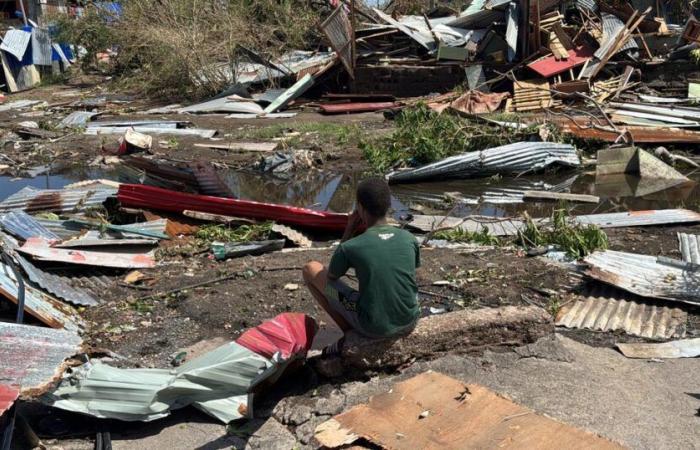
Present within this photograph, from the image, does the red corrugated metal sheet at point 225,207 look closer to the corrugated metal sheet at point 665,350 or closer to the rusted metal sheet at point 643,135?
the corrugated metal sheet at point 665,350

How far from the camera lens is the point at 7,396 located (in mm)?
3182

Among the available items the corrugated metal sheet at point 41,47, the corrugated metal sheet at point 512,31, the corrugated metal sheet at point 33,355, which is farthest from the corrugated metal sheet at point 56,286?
the corrugated metal sheet at point 41,47

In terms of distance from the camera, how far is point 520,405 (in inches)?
146

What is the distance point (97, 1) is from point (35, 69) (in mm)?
3712

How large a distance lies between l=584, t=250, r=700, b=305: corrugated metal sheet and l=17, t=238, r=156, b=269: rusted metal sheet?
389 centimetres

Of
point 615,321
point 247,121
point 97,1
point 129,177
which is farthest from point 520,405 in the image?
point 97,1

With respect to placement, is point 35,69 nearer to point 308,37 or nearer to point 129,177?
point 308,37

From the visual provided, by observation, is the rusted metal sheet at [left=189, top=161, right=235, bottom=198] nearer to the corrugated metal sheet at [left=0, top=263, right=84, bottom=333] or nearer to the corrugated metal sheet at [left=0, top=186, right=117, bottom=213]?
the corrugated metal sheet at [left=0, top=186, right=117, bottom=213]

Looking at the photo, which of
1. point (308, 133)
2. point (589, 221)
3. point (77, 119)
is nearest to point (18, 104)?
point (77, 119)

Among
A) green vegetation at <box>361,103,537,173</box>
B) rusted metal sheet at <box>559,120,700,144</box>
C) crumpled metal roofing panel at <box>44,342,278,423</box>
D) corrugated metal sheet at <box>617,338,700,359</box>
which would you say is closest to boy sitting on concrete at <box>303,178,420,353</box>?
crumpled metal roofing panel at <box>44,342,278,423</box>

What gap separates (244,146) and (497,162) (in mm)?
Result: 4635

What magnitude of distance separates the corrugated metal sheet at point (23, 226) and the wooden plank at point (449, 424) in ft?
13.8

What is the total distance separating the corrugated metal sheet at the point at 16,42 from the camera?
23500mm

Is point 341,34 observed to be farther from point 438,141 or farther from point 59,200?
point 59,200
